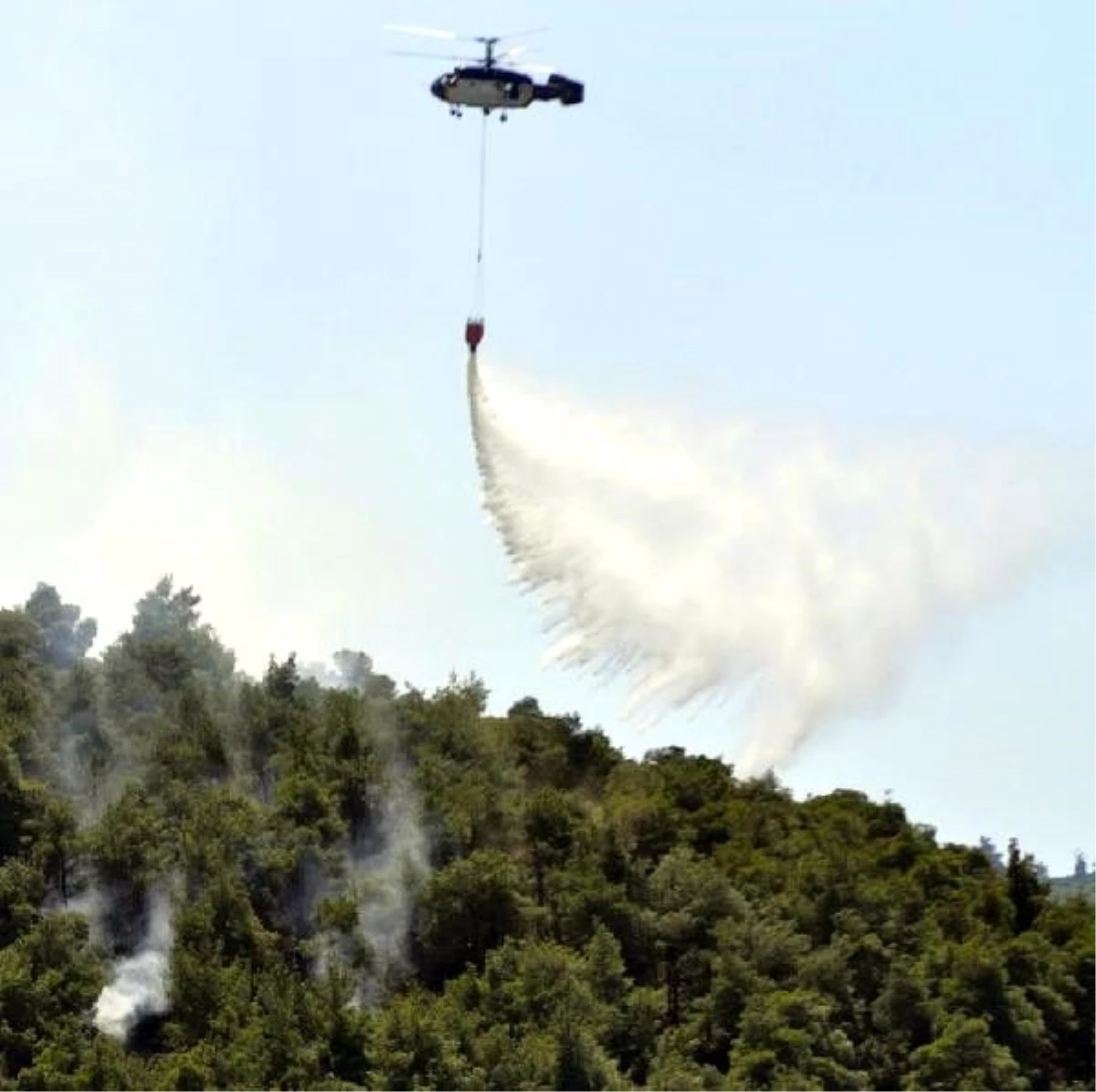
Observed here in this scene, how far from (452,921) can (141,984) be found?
482 inches

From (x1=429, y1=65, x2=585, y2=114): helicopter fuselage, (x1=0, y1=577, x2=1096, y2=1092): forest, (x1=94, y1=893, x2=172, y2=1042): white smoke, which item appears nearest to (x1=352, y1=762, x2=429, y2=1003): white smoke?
(x1=0, y1=577, x2=1096, y2=1092): forest

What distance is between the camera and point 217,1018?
233 ft

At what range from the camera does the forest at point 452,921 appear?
70000 millimetres

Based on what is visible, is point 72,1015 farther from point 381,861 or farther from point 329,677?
point 329,677

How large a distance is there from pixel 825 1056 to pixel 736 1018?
3.99m

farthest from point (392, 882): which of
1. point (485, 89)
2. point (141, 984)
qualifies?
point (485, 89)

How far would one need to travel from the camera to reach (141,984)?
256 ft

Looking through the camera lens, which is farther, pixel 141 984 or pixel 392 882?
pixel 392 882

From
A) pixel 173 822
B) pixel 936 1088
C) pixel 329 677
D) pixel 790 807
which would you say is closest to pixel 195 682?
pixel 329 677

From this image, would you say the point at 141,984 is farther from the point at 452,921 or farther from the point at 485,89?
the point at 485,89

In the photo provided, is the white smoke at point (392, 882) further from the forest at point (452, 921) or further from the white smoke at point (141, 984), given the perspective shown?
the white smoke at point (141, 984)

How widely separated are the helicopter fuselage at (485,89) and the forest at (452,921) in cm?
2978

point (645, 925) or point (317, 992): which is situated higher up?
point (645, 925)

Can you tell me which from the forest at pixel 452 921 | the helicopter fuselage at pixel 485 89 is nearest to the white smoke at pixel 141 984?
the forest at pixel 452 921
